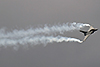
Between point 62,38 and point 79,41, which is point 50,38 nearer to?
point 62,38

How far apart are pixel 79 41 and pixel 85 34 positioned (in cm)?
394

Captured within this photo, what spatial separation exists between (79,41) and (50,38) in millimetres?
7880

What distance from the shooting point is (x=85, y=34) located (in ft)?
159

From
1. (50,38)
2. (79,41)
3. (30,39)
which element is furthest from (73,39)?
(30,39)

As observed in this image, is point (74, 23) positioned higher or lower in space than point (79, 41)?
higher

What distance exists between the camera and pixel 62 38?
4744 centimetres

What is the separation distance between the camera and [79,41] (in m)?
45.6

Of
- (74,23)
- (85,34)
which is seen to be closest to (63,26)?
(74,23)

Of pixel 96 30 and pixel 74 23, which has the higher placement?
pixel 74 23

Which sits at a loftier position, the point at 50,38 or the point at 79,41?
the point at 50,38

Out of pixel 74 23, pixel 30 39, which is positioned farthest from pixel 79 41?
pixel 30 39

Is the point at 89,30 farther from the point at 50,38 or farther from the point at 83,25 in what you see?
the point at 50,38

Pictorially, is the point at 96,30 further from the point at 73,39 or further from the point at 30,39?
the point at 30,39

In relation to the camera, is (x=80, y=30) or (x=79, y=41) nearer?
(x=79, y=41)
